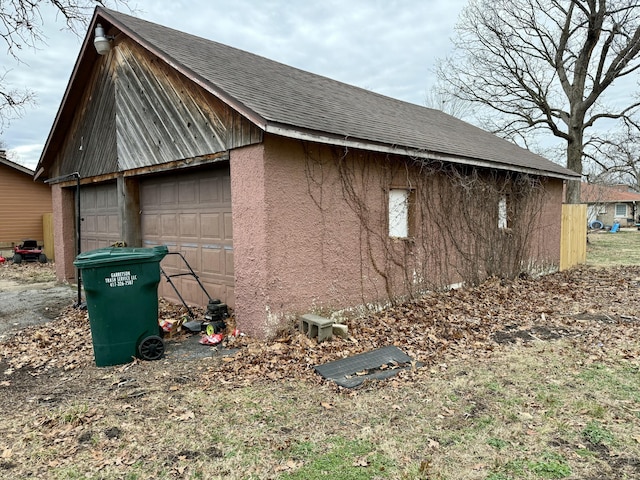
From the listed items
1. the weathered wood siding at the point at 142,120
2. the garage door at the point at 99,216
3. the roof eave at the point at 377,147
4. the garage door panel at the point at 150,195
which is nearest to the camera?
the roof eave at the point at 377,147

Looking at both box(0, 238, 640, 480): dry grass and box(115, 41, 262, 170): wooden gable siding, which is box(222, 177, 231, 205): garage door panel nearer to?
box(115, 41, 262, 170): wooden gable siding

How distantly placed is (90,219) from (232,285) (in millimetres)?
5929

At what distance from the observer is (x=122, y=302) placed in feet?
16.6

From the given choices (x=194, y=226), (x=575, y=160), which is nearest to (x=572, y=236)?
(x=575, y=160)

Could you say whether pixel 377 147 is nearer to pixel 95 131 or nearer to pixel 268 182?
pixel 268 182

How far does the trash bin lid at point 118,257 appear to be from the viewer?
4.91m

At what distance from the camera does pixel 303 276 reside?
6.14 m

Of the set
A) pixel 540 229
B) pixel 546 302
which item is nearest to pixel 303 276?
pixel 546 302

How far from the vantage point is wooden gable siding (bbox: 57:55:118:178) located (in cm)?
868

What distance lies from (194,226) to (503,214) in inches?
290

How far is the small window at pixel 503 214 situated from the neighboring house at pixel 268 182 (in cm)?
4

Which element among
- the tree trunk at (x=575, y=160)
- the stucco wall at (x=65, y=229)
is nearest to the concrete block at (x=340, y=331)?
the stucco wall at (x=65, y=229)

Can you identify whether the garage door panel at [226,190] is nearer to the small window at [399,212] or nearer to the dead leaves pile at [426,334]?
the dead leaves pile at [426,334]

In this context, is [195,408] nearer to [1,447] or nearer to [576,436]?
[1,447]
